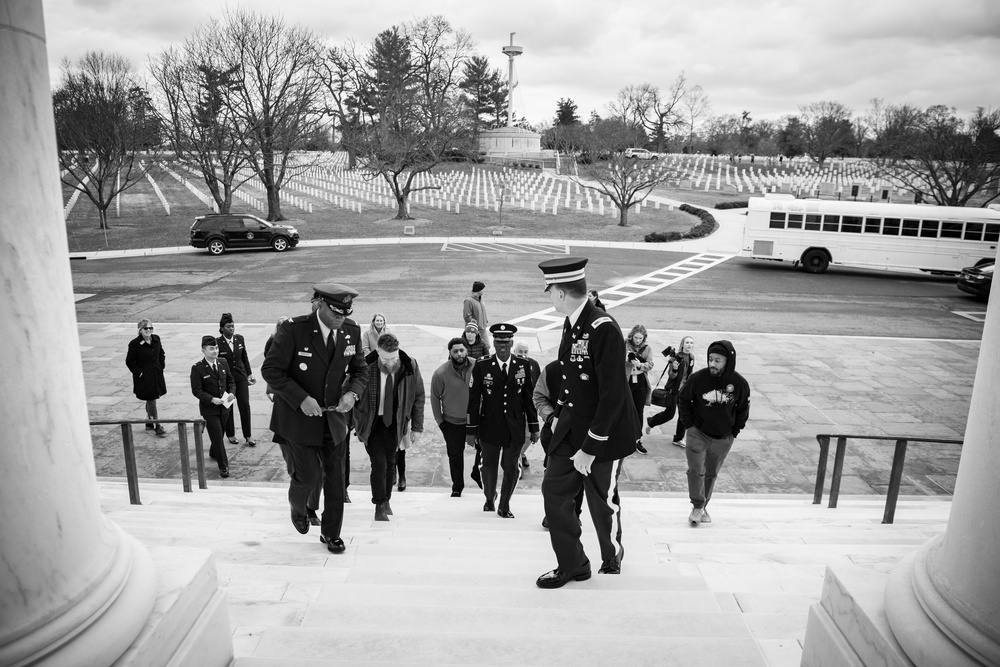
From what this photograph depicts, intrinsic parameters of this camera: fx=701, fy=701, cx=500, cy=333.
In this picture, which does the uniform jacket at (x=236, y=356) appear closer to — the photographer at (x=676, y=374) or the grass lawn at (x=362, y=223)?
the photographer at (x=676, y=374)

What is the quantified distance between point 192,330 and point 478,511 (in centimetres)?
1164

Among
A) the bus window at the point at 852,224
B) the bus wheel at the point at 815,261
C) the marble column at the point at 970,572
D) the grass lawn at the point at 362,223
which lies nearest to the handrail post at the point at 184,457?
the marble column at the point at 970,572

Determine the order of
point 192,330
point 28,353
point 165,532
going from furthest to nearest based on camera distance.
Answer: point 192,330 → point 165,532 → point 28,353

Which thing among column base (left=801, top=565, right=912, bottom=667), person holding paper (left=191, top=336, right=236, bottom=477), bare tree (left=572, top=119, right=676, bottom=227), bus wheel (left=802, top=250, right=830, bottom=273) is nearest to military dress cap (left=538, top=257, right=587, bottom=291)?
column base (left=801, top=565, right=912, bottom=667)

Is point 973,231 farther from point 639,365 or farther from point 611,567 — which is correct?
point 611,567

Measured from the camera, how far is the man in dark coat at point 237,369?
916 cm

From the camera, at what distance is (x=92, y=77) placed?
36844mm

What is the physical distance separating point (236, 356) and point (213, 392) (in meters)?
0.81

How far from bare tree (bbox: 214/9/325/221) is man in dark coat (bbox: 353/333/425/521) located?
106ft

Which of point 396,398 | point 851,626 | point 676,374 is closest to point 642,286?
point 676,374

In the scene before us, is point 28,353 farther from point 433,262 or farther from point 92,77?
point 92,77

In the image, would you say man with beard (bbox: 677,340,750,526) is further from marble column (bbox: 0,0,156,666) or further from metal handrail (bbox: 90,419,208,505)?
metal handrail (bbox: 90,419,208,505)

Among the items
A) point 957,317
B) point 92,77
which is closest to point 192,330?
point 957,317

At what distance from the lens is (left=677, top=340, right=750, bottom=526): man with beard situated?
6.24 meters
